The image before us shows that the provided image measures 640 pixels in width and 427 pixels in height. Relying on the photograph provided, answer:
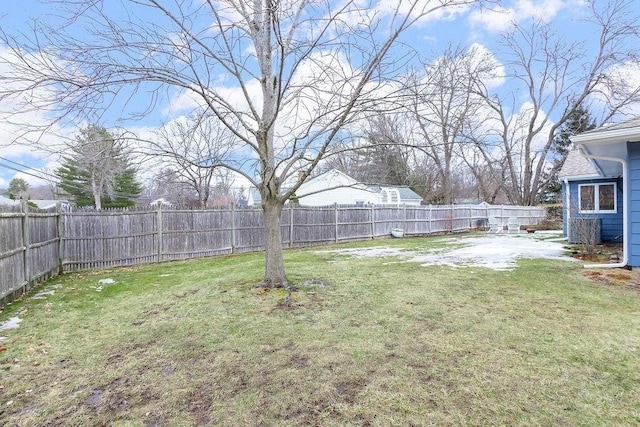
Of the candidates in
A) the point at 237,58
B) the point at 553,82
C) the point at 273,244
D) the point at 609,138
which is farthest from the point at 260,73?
the point at 553,82

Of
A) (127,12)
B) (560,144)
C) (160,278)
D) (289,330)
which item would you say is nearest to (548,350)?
(289,330)

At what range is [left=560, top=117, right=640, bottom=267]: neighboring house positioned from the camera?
6180mm

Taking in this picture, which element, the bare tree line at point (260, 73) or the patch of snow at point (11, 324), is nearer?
the bare tree line at point (260, 73)

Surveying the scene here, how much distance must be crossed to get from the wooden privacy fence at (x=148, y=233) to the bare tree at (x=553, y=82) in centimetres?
930

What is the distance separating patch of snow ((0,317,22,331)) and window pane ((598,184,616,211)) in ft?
48.6

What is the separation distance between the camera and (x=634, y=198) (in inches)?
251

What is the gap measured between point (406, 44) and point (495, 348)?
3.46m

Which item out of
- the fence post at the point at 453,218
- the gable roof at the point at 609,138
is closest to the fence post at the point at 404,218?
the fence post at the point at 453,218

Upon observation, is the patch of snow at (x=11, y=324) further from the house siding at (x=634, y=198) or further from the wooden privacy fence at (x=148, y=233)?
the house siding at (x=634, y=198)

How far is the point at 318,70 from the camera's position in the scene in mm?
4863

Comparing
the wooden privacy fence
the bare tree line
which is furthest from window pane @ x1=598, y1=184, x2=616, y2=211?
the bare tree line

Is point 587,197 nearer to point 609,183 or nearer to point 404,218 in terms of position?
point 609,183

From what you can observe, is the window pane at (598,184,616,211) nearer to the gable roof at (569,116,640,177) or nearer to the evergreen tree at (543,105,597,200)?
the gable roof at (569,116,640,177)

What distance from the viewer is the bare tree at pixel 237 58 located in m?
4.08
